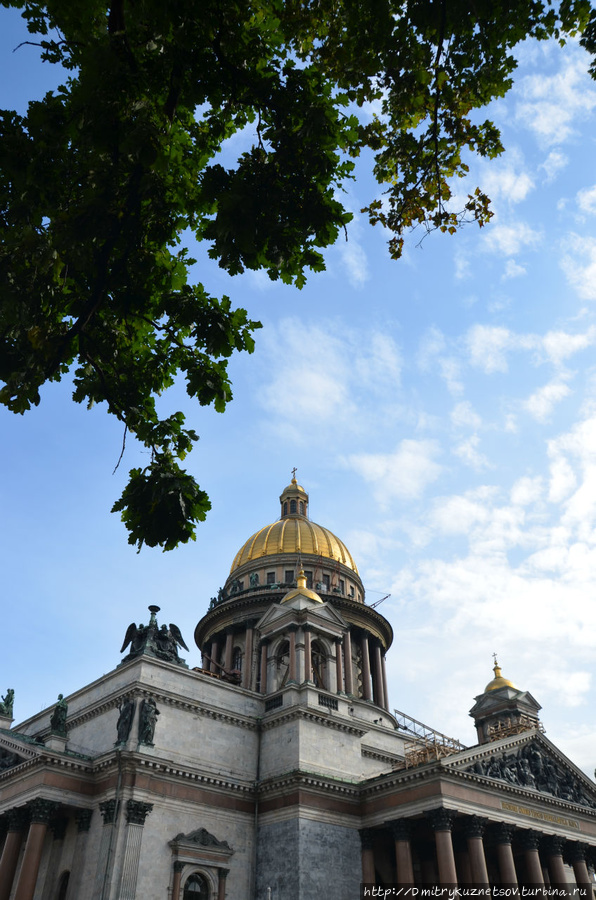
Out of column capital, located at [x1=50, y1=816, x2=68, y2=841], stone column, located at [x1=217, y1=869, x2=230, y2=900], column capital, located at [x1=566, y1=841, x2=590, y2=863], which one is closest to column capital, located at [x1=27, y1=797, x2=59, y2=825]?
column capital, located at [x1=50, y1=816, x2=68, y2=841]

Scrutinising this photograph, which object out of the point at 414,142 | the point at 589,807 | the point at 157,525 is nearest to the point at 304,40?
the point at 414,142

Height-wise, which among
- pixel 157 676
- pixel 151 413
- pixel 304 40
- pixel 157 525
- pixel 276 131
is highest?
pixel 157 676

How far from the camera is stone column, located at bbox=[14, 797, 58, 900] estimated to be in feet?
85.2

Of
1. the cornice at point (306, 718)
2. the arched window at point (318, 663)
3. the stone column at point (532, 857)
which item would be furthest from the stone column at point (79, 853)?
the stone column at point (532, 857)

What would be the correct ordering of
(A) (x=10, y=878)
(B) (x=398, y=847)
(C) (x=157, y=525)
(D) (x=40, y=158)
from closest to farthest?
(D) (x=40, y=158) → (C) (x=157, y=525) → (A) (x=10, y=878) → (B) (x=398, y=847)

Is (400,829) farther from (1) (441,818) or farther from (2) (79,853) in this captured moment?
(2) (79,853)

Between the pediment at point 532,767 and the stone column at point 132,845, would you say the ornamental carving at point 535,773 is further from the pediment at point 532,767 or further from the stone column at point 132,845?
the stone column at point 132,845

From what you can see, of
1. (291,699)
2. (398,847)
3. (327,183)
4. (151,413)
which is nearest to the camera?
(327,183)

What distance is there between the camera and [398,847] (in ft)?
98.2

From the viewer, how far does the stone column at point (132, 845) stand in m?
25.9

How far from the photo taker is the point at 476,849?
29.8 m

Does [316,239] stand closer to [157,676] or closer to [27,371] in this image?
[27,371]

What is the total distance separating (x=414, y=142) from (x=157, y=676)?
91.1ft

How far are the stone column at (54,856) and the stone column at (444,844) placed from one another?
1572cm
